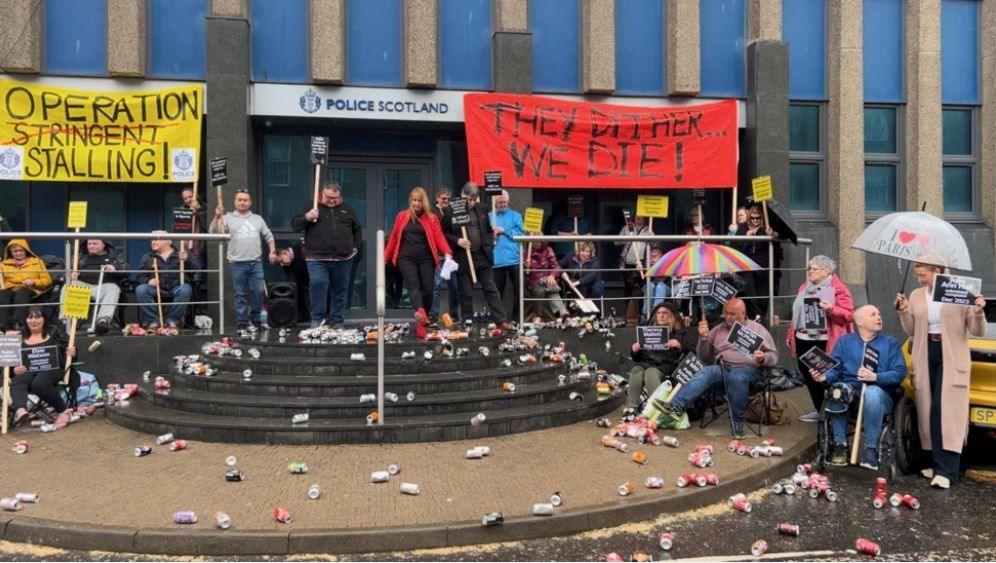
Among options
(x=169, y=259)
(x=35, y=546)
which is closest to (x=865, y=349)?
(x=35, y=546)

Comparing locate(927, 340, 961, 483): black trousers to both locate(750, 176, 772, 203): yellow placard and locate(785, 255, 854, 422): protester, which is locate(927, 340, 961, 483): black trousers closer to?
locate(785, 255, 854, 422): protester

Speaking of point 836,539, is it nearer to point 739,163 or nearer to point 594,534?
point 594,534

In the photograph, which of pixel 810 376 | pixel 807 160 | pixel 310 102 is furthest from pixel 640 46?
pixel 810 376

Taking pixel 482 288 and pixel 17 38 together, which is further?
pixel 17 38

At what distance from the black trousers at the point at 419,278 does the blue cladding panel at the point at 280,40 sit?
4564mm

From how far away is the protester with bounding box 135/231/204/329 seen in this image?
35.3ft

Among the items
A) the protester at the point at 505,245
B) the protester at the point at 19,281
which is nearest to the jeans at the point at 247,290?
the protester at the point at 19,281

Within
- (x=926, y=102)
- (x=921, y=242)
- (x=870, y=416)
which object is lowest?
(x=870, y=416)

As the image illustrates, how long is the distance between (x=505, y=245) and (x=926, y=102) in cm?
902

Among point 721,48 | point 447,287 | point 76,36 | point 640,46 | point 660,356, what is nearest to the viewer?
point 660,356

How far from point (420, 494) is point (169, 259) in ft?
22.4

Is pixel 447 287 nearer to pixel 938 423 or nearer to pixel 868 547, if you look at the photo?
pixel 938 423

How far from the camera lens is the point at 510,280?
12.1m

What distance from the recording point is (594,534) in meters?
5.44
